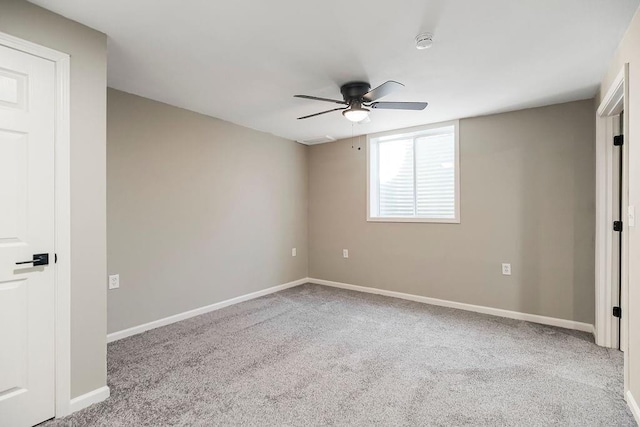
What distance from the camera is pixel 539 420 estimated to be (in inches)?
70.9

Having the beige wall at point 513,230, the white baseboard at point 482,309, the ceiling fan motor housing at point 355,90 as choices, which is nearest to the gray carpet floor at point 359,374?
the white baseboard at point 482,309

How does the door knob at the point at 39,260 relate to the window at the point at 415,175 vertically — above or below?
below

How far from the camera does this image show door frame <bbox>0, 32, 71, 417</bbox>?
6.01 feet

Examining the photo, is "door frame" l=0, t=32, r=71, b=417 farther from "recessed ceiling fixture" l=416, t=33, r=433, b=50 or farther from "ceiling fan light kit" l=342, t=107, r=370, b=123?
"recessed ceiling fixture" l=416, t=33, r=433, b=50

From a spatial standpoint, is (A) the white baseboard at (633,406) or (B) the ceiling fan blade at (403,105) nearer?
(A) the white baseboard at (633,406)

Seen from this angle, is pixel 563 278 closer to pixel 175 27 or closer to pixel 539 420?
pixel 539 420

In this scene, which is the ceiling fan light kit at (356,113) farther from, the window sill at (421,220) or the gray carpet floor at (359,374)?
the gray carpet floor at (359,374)

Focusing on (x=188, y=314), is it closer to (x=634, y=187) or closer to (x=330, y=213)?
(x=330, y=213)

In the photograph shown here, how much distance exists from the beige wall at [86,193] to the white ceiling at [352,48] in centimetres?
14

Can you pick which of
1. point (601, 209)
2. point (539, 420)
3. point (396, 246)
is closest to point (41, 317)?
point (539, 420)

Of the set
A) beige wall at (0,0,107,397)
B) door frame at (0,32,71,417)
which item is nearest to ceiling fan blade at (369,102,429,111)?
beige wall at (0,0,107,397)

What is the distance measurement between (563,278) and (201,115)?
4410 millimetres

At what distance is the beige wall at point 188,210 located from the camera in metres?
3.03

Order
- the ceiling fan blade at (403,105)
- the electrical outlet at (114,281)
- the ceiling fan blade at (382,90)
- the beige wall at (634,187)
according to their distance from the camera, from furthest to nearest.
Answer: the electrical outlet at (114,281)
the ceiling fan blade at (403,105)
the ceiling fan blade at (382,90)
the beige wall at (634,187)
